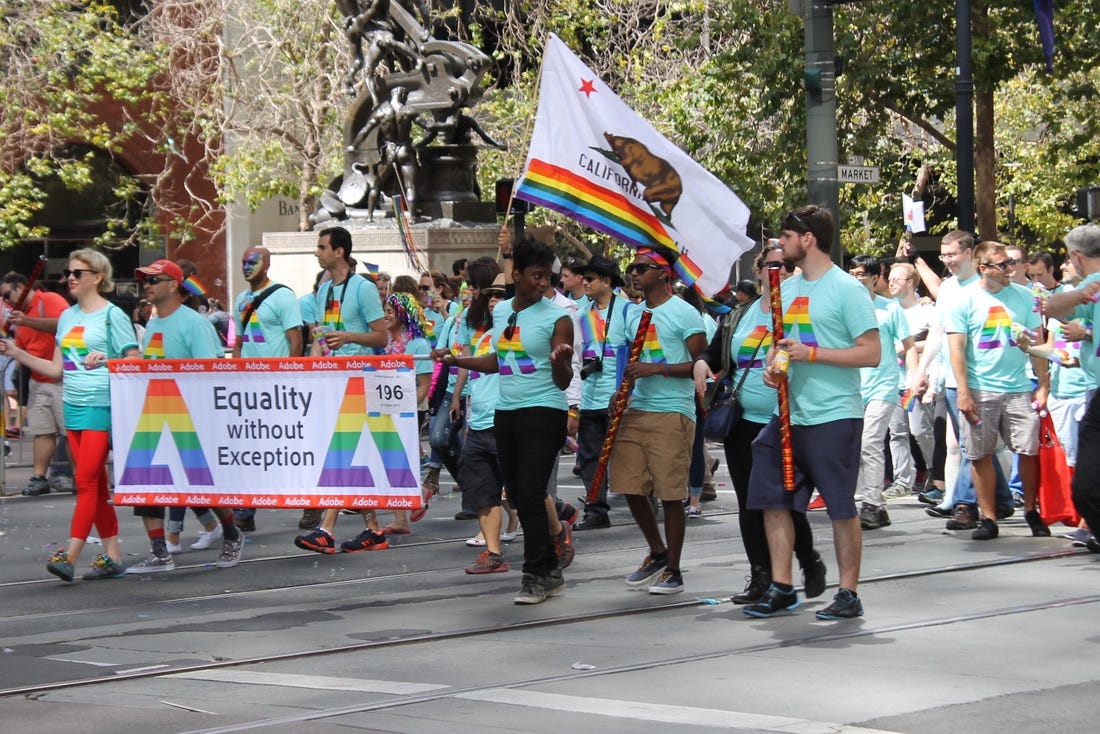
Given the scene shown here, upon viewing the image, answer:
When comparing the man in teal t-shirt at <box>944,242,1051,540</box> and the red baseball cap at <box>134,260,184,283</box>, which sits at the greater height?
the red baseball cap at <box>134,260,184,283</box>

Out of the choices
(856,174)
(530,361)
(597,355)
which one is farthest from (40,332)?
(530,361)

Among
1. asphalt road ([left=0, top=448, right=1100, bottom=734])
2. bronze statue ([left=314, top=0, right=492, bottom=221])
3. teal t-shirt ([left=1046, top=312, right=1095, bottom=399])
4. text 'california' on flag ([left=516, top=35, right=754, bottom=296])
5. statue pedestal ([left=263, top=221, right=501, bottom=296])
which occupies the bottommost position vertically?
asphalt road ([left=0, top=448, right=1100, bottom=734])

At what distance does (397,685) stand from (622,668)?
92 centimetres

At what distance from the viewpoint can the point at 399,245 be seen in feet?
73.5

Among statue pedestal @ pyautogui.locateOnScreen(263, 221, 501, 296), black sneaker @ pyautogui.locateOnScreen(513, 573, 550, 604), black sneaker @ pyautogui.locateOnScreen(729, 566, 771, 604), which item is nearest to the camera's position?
black sneaker @ pyautogui.locateOnScreen(729, 566, 771, 604)

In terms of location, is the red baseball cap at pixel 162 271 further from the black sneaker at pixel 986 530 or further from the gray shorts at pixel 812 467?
the black sneaker at pixel 986 530

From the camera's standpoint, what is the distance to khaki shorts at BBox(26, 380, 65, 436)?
50.3 feet

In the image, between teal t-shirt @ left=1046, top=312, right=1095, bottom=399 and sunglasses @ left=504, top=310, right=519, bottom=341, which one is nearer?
sunglasses @ left=504, top=310, right=519, bottom=341

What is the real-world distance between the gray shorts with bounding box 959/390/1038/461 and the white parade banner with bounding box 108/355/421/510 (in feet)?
11.6

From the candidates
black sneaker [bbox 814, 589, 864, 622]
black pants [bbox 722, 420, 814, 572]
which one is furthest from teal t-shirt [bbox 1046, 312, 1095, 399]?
black sneaker [bbox 814, 589, 864, 622]

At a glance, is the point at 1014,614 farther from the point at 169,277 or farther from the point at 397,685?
the point at 169,277

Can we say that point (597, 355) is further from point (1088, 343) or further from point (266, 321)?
point (1088, 343)

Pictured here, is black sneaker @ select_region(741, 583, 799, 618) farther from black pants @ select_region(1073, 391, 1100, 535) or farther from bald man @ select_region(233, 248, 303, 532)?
bald man @ select_region(233, 248, 303, 532)

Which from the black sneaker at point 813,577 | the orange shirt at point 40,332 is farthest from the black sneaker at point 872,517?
the orange shirt at point 40,332
